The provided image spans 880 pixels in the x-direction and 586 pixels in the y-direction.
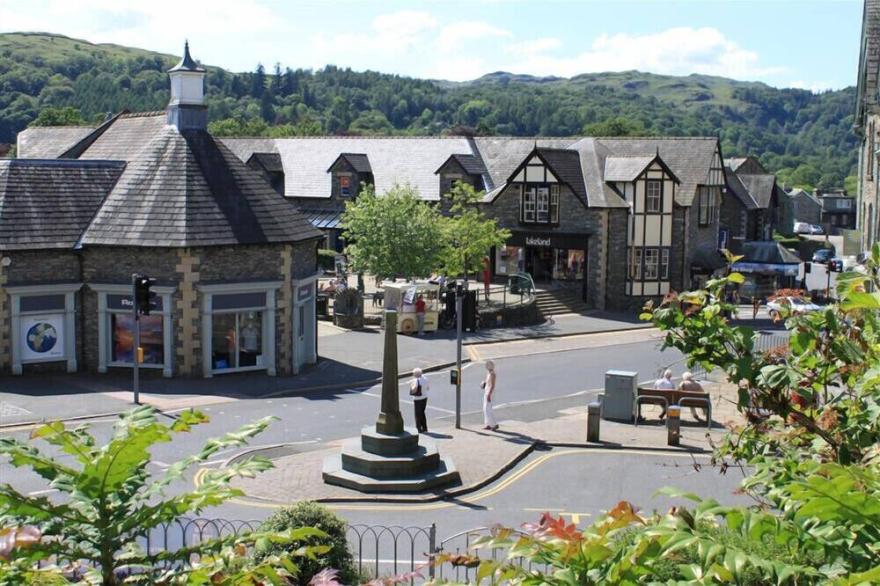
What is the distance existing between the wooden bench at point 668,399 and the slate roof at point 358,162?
31.1 meters

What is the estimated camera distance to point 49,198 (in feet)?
103

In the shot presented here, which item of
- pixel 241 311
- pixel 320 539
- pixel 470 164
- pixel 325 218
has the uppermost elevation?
pixel 470 164

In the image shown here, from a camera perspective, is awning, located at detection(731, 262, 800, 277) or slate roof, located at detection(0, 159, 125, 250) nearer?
slate roof, located at detection(0, 159, 125, 250)

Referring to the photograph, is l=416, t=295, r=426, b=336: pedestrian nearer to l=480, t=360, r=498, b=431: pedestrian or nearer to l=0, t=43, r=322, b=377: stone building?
l=0, t=43, r=322, b=377: stone building

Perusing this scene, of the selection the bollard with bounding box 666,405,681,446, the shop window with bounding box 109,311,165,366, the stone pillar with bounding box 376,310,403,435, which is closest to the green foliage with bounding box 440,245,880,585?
the stone pillar with bounding box 376,310,403,435

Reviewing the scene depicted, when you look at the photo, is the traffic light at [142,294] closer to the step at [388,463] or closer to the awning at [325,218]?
the step at [388,463]

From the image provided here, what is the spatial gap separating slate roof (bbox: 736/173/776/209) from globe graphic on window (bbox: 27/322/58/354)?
5564 centimetres

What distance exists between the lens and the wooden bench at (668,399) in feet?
86.4

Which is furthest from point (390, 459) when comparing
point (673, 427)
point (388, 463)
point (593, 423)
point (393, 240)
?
point (393, 240)

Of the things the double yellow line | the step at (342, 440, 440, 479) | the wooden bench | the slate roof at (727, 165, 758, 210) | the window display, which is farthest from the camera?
the slate roof at (727, 165, 758, 210)

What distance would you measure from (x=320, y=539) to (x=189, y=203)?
19540 mm

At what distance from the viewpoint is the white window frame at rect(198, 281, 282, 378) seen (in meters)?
30.2

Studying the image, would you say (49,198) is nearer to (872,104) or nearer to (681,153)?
(872,104)

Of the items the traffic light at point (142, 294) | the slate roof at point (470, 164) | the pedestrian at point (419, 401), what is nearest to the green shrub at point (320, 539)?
the pedestrian at point (419, 401)
